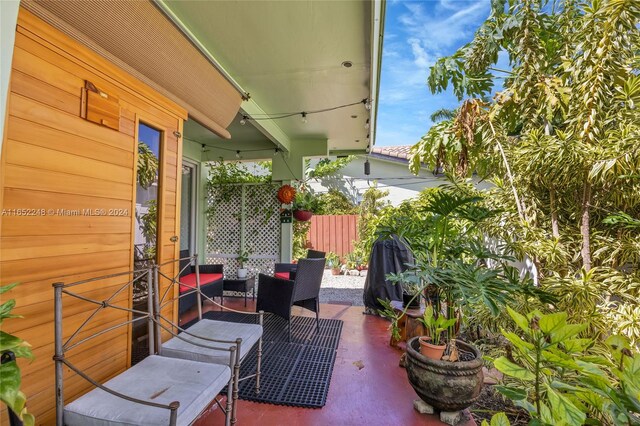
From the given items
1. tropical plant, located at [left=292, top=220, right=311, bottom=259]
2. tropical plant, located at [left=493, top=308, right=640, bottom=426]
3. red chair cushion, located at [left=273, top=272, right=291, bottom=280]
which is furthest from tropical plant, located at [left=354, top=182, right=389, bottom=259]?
tropical plant, located at [left=493, top=308, right=640, bottom=426]

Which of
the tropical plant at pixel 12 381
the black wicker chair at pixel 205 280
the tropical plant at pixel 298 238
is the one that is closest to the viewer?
the tropical plant at pixel 12 381

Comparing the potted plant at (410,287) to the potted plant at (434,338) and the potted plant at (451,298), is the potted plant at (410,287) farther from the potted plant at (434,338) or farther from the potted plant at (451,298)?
the potted plant at (434,338)

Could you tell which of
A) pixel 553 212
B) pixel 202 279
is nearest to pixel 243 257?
pixel 202 279

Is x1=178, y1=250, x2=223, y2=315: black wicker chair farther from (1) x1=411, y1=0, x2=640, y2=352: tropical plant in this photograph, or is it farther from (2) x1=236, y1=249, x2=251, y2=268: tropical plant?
(1) x1=411, y1=0, x2=640, y2=352: tropical plant

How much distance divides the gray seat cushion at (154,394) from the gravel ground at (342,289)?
340cm

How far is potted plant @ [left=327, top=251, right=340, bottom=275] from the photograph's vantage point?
7496 mm

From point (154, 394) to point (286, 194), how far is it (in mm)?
3919

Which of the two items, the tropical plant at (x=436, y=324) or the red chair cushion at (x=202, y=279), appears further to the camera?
the red chair cushion at (x=202, y=279)

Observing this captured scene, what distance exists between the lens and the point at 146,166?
2.17m

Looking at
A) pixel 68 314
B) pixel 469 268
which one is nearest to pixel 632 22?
pixel 469 268

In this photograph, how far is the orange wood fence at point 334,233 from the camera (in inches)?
316

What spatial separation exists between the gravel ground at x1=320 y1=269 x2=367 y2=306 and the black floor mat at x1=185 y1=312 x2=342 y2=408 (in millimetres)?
1334

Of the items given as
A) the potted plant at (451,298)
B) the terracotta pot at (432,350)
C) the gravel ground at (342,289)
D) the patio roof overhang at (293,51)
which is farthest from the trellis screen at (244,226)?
the terracotta pot at (432,350)

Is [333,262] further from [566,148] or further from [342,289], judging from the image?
[566,148]
